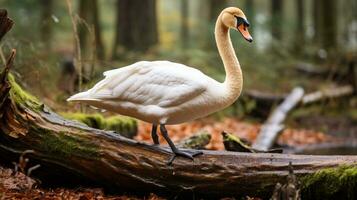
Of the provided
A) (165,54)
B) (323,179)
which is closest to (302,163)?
(323,179)

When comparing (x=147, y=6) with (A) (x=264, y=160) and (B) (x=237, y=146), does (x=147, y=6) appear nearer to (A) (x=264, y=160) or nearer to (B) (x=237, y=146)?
(B) (x=237, y=146)

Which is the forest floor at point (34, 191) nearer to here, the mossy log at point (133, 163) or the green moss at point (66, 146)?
the mossy log at point (133, 163)

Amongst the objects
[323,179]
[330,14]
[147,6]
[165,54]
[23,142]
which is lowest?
[23,142]

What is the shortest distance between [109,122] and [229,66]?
2725 millimetres

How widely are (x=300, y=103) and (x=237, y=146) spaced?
726cm

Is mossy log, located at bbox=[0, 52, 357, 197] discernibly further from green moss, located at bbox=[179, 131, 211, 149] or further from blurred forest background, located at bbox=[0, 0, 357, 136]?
blurred forest background, located at bbox=[0, 0, 357, 136]

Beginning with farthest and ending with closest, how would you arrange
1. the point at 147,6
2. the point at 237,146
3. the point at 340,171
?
1. the point at 147,6
2. the point at 237,146
3. the point at 340,171

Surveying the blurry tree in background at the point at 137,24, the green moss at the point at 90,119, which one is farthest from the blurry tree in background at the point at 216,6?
the green moss at the point at 90,119

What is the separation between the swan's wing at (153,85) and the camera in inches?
186

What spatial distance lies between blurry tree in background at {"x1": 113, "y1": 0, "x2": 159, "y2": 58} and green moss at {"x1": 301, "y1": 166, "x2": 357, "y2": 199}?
9.81m

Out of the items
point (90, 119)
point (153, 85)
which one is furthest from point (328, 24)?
point (153, 85)

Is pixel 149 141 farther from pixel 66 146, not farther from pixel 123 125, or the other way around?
pixel 66 146

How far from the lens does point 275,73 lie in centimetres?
1591

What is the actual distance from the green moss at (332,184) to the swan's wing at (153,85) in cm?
118
